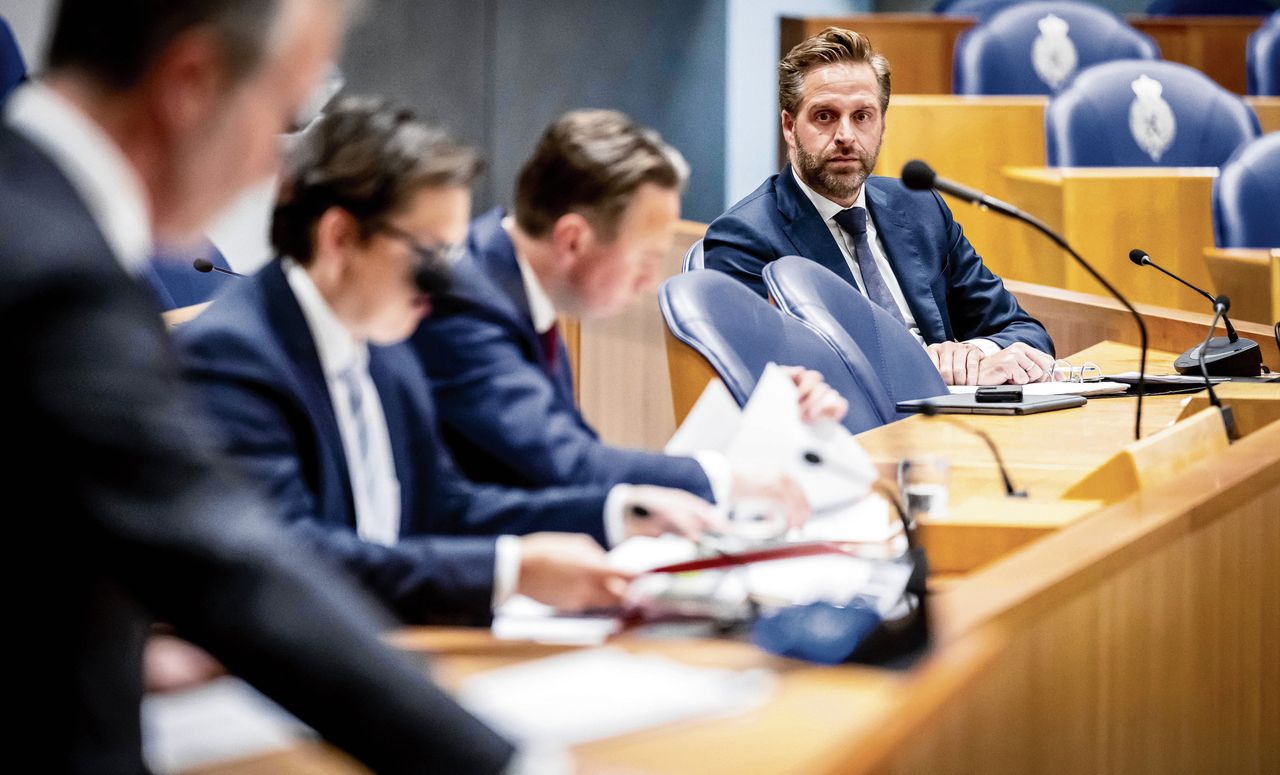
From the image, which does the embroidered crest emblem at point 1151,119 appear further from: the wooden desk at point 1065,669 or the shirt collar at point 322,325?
the shirt collar at point 322,325

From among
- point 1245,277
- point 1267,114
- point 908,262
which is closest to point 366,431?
point 908,262

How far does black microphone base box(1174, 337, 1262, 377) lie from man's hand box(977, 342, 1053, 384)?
0.23m

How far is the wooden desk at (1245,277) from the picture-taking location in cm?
375

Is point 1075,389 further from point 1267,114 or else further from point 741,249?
point 1267,114

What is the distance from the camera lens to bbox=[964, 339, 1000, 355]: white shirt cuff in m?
2.94

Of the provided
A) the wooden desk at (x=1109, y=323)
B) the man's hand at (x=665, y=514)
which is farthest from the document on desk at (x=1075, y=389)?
the man's hand at (x=665, y=514)

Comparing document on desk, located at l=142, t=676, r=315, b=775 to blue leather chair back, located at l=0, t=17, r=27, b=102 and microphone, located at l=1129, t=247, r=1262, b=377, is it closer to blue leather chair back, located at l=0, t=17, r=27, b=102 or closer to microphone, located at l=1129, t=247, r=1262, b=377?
microphone, located at l=1129, t=247, r=1262, b=377

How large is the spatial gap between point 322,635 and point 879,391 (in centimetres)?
202

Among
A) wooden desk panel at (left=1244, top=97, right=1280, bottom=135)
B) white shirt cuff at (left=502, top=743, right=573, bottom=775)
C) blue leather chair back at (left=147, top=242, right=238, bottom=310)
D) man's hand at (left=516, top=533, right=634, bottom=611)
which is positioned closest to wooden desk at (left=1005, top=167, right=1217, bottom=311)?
wooden desk panel at (left=1244, top=97, right=1280, bottom=135)

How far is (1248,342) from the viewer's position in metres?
2.74

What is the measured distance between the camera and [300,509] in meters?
1.31

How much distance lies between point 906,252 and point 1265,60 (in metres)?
3.37

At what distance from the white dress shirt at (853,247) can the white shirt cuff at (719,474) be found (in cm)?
133

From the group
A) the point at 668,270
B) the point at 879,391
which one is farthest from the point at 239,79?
the point at 668,270
